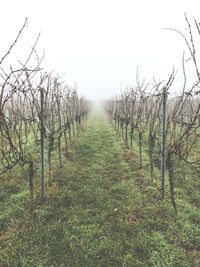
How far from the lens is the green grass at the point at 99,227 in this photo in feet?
6.61

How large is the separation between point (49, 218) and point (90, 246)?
86 cm

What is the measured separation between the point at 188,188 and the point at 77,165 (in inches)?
114

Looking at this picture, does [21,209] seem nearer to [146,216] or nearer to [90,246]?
[90,246]

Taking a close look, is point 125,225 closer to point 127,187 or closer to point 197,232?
point 197,232

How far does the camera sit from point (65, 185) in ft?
12.4

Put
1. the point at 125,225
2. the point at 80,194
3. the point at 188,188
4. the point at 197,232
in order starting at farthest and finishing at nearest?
the point at 188,188 → the point at 80,194 → the point at 125,225 → the point at 197,232

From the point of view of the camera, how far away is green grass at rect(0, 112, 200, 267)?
2.01 meters

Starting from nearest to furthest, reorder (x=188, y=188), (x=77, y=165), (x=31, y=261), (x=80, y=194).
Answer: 1. (x=31, y=261)
2. (x=80, y=194)
3. (x=188, y=188)
4. (x=77, y=165)

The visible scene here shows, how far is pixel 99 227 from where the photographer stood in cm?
252

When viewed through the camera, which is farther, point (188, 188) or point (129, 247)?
point (188, 188)

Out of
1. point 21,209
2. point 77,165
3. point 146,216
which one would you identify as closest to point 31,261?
point 21,209

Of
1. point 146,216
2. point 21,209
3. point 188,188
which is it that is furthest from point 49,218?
point 188,188

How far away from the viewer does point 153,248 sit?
84.4 inches

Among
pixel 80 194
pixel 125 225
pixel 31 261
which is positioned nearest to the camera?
pixel 31 261
